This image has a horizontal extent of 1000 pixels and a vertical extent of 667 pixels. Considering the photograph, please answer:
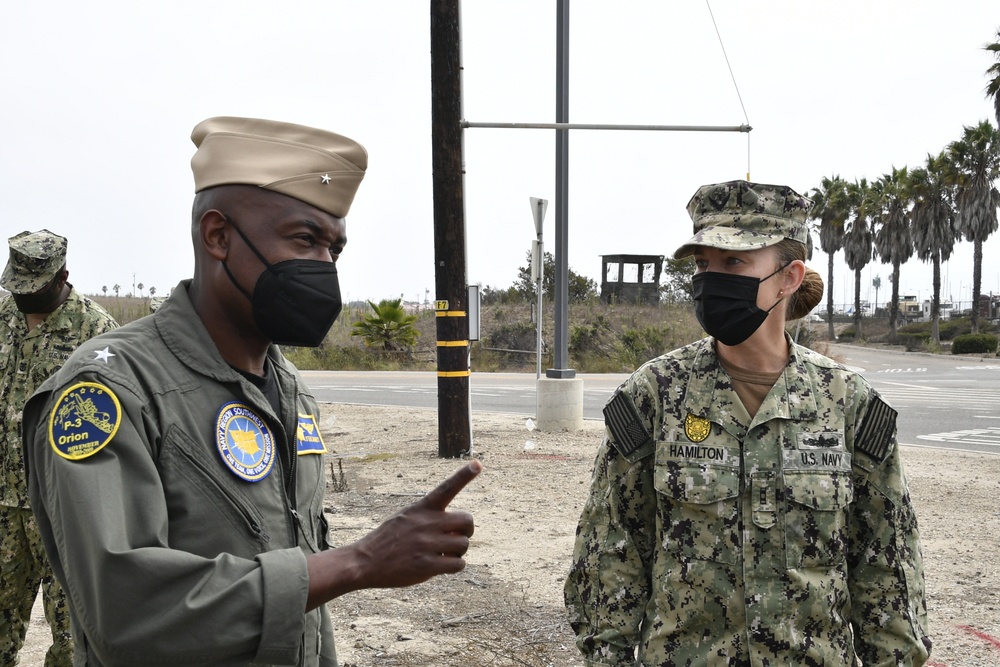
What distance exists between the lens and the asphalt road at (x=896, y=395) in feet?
41.7

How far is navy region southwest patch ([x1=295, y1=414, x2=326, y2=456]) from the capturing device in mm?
1951

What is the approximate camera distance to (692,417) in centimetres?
→ 251

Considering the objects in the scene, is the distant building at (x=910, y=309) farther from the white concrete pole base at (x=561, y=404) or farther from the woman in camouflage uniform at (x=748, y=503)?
the woman in camouflage uniform at (x=748, y=503)

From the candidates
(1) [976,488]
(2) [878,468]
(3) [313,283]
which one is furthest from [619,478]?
(1) [976,488]

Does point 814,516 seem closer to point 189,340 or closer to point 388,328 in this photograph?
point 189,340

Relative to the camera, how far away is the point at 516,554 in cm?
597

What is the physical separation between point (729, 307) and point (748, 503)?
0.59 meters

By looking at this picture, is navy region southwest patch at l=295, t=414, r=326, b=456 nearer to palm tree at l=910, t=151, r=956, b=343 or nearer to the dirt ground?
the dirt ground

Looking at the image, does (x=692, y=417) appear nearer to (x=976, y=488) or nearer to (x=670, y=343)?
(x=976, y=488)

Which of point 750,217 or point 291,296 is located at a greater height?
point 750,217

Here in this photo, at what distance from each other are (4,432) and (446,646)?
94.2 inches

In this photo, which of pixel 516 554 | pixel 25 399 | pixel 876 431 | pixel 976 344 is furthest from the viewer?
pixel 976 344

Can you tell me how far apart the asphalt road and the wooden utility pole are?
479 cm

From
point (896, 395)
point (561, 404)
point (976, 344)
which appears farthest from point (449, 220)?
point (976, 344)
